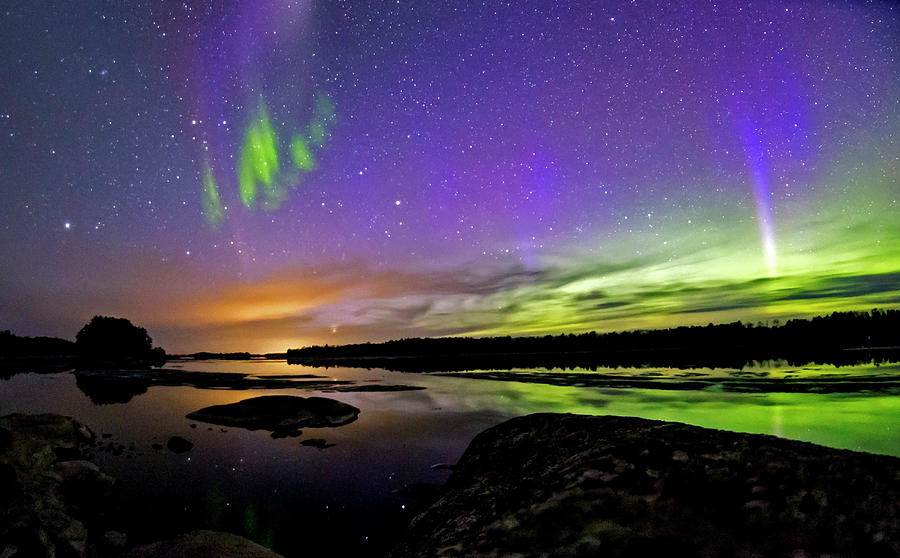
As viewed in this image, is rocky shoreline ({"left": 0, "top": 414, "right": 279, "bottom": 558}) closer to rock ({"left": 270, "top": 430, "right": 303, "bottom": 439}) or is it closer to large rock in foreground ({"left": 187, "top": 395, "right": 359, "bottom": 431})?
rock ({"left": 270, "top": 430, "right": 303, "bottom": 439})

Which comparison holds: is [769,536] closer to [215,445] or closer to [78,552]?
[78,552]

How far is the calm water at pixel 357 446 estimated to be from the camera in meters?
6.43

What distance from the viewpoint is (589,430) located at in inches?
148

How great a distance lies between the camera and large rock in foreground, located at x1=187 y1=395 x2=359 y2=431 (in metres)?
13.8

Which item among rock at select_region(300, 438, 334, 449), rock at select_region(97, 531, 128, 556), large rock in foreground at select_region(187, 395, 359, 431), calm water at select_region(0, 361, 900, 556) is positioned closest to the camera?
rock at select_region(97, 531, 128, 556)

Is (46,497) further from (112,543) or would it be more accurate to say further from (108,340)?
(108,340)

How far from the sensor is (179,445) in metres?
10.6

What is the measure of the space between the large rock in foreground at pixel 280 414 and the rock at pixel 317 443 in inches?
89.5

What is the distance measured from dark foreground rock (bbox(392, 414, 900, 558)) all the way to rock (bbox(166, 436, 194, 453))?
34.1ft

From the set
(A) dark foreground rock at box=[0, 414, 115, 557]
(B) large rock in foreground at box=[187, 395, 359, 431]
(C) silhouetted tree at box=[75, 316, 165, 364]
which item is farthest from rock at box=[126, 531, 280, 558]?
(C) silhouetted tree at box=[75, 316, 165, 364]

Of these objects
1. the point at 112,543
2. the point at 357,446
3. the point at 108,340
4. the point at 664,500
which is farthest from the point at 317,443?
the point at 108,340

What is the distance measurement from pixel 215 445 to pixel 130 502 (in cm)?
394

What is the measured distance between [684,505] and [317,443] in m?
10.7

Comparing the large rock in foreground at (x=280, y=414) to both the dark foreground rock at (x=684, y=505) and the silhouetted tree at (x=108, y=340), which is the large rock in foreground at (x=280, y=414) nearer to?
the dark foreground rock at (x=684, y=505)
